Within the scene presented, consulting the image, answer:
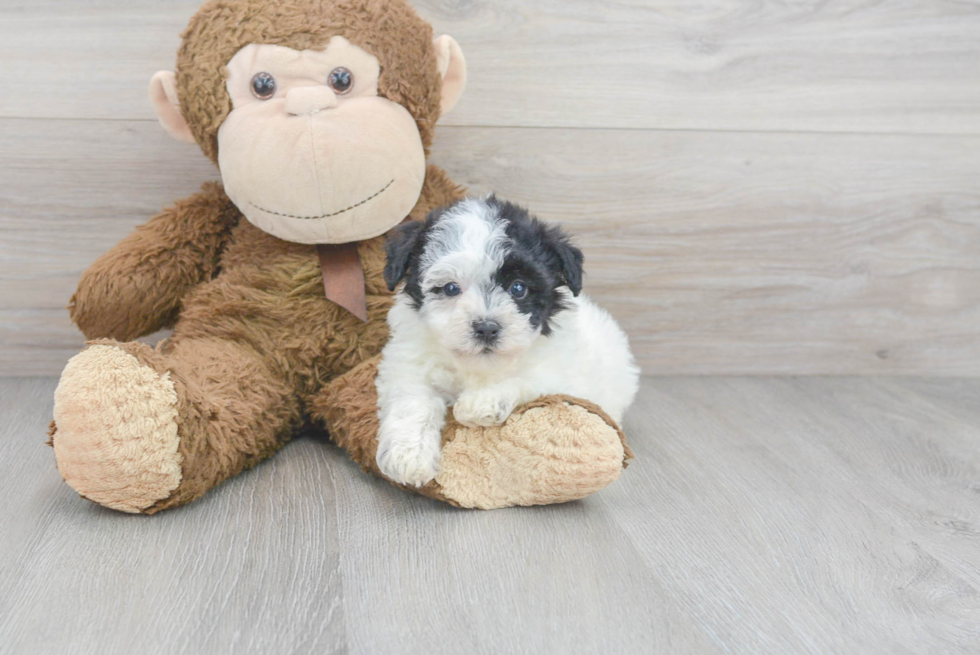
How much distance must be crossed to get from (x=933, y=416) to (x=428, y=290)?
1.41 m

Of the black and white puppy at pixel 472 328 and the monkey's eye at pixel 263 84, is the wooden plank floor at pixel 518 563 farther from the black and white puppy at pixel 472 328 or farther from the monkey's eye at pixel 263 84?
the monkey's eye at pixel 263 84

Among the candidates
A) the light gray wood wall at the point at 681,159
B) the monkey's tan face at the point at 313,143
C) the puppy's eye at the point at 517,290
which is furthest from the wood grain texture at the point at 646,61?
the puppy's eye at the point at 517,290

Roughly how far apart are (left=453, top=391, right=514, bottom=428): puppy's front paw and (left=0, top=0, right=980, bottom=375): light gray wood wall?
83 cm

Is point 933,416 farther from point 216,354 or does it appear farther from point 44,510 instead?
point 44,510

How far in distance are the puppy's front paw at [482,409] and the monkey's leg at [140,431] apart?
0.42 metres

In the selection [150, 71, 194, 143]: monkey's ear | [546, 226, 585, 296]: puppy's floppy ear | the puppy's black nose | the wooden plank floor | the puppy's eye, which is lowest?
the wooden plank floor

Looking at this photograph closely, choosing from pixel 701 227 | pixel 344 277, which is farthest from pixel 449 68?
pixel 701 227

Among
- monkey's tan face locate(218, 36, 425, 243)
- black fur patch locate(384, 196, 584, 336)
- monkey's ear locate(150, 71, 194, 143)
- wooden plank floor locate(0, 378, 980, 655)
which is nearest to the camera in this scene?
wooden plank floor locate(0, 378, 980, 655)

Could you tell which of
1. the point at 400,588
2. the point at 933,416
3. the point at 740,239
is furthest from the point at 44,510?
the point at 933,416

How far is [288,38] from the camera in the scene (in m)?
1.52

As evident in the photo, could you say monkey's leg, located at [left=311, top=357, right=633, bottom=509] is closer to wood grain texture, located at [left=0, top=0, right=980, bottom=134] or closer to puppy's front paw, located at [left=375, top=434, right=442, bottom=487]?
puppy's front paw, located at [left=375, top=434, right=442, bottom=487]

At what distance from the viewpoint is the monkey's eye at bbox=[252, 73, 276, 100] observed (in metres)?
1.52

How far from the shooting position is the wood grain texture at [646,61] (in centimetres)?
184

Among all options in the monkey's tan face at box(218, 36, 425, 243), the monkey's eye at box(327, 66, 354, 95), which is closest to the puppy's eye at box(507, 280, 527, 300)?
the monkey's tan face at box(218, 36, 425, 243)
